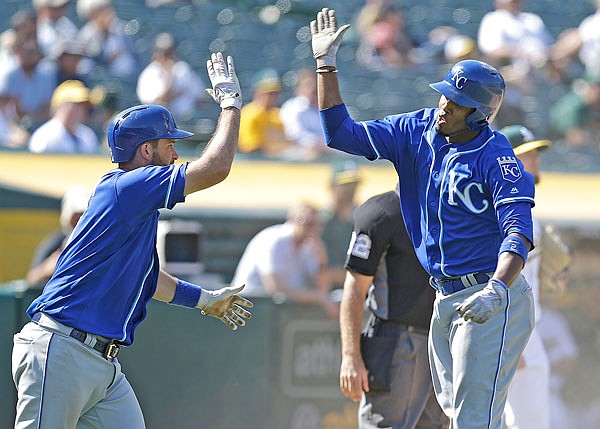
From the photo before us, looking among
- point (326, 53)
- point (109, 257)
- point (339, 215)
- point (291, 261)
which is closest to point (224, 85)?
point (326, 53)

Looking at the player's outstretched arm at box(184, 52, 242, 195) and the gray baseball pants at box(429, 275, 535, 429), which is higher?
the player's outstretched arm at box(184, 52, 242, 195)

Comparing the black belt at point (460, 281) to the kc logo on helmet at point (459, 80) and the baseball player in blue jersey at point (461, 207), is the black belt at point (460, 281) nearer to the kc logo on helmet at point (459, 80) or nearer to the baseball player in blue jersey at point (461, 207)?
the baseball player in blue jersey at point (461, 207)

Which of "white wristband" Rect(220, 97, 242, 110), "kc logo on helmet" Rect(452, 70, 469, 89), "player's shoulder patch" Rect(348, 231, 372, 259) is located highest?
"kc logo on helmet" Rect(452, 70, 469, 89)

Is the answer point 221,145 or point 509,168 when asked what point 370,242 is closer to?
point 509,168

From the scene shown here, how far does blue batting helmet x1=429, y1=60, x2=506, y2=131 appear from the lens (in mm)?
4547

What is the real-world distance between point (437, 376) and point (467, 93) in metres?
1.17

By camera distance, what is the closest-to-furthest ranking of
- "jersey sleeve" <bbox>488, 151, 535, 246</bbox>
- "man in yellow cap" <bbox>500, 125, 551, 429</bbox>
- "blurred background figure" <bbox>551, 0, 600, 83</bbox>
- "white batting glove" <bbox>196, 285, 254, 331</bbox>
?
"jersey sleeve" <bbox>488, 151, 535, 246</bbox> → "white batting glove" <bbox>196, 285, 254, 331</bbox> → "man in yellow cap" <bbox>500, 125, 551, 429</bbox> → "blurred background figure" <bbox>551, 0, 600, 83</bbox>

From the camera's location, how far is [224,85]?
4.51 meters

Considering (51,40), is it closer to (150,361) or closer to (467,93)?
(150,361)

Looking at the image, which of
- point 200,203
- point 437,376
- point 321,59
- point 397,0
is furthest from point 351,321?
point 397,0

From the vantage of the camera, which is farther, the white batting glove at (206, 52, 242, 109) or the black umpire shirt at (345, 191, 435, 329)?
the black umpire shirt at (345, 191, 435, 329)

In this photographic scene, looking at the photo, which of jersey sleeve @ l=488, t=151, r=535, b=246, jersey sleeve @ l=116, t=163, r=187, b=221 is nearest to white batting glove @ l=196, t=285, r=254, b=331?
jersey sleeve @ l=116, t=163, r=187, b=221

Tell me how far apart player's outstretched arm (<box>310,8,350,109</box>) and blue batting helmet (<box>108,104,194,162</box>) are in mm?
617

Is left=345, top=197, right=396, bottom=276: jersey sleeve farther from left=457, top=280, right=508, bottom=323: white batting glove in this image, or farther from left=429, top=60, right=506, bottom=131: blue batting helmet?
left=457, top=280, right=508, bottom=323: white batting glove
